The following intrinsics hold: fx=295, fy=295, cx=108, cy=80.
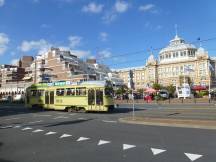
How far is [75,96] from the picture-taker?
2984 cm

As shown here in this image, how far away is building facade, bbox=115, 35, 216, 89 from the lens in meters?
155

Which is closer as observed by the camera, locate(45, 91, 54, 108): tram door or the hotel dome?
locate(45, 91, 54, 108): tram door

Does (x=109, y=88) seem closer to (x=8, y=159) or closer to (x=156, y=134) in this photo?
(x=156, y=134)

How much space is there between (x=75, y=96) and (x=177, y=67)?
145 m

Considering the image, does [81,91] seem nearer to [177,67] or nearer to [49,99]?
[49,99]

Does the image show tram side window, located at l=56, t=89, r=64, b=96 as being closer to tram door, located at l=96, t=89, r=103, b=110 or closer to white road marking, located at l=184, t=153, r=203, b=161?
tram door, located at l=96, t=89, r=103, b=110

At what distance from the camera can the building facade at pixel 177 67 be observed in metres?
155

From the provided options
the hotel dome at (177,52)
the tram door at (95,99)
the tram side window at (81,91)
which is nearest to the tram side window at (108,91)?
the tram door at (95,99)

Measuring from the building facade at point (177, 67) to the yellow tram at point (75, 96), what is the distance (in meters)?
114

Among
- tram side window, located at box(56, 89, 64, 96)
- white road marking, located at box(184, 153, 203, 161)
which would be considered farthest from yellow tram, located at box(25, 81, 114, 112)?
white road marking, located at box(184, 153, 203, 161)

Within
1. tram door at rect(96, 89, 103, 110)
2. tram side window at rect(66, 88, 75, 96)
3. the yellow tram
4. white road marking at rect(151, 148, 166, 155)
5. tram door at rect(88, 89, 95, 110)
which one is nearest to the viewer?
white road marking at rect(151, 148, 166, 155)

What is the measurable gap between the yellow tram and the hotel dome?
142312 mm

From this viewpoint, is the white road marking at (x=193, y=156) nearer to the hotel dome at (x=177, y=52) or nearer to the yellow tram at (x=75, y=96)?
the yellow tram at (x=75, y=96)

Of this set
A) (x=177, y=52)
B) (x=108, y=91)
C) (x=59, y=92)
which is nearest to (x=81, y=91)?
(x=108, y=91)
